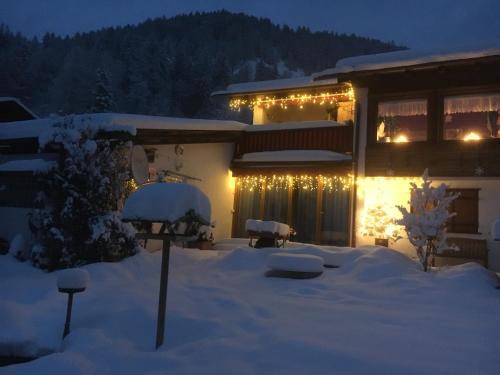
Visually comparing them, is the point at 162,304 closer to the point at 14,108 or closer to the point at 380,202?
the point at 380,202

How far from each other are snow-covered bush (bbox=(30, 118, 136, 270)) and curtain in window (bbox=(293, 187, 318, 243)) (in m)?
6.65

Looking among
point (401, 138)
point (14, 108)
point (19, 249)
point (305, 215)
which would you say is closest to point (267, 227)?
point (305, 215)

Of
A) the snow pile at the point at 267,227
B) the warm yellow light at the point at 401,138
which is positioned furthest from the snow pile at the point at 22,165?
the warm yellow light at the point at 401,138

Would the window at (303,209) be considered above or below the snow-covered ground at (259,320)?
above

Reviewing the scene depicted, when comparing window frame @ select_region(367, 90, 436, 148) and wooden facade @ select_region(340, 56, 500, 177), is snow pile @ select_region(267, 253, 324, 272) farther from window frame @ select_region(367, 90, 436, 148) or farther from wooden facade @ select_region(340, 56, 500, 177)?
window frame @ select_region(367, 90, 436, 148)

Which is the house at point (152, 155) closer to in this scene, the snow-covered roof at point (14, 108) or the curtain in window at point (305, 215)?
the curtain in window at point (305, 215)

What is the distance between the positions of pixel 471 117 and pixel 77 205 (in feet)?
36.7

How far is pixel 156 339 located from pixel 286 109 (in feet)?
50.4

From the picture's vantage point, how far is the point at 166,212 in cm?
509

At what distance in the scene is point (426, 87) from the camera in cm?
1299

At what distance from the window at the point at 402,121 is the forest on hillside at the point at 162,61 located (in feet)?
98.0

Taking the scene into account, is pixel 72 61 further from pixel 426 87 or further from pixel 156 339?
pixel 156 339

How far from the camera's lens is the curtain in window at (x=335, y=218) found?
14133mm

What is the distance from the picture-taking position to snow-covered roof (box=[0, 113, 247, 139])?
10219 mm
